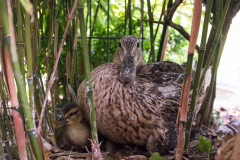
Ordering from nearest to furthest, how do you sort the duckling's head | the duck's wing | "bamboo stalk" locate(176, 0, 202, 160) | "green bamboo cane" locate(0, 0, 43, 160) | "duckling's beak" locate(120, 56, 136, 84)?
"green bamboo cane" locate(0, 0, 43, 160) → "bamboo stalk" locate(176, 0, 202, 160) → "duckling's beak" locate(120, 56, 136, 84) → the duckling's head → the duck's wing

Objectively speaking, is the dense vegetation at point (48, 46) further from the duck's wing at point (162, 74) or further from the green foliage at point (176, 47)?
the green foliage at point (176, 47)

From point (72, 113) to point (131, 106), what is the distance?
0.34 m

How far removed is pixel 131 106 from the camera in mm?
1132

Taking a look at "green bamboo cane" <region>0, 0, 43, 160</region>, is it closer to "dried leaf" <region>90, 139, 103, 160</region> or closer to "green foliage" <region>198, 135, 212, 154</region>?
"dried leaf" <region>90, 139, 103, 160</region>

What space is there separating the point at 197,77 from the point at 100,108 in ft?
1.84

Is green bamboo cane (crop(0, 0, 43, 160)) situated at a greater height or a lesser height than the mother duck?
greater

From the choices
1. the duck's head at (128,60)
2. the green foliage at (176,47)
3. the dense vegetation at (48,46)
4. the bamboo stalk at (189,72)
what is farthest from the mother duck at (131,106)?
the green foliage at (176,47)

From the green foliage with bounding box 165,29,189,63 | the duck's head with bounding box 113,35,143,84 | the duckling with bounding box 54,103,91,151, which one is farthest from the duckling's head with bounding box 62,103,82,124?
the green foliage with bounding box 165,29,189,63

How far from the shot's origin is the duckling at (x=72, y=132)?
124 centimetres

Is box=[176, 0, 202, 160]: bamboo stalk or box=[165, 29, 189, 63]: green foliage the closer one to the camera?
box=[176, 0, 202, 160]: bamboo stalk

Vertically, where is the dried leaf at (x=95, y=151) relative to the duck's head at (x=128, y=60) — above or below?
below

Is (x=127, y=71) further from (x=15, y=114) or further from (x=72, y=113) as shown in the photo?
(x=15, y=114)

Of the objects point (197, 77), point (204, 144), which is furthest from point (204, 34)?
point (204, 144)

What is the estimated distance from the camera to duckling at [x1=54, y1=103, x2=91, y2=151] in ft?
4.06
